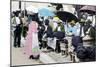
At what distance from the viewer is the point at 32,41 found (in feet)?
6.98

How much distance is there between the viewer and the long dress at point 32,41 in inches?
82.9

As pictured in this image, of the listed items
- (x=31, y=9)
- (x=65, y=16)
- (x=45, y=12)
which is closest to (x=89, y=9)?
(x=65, y=16)

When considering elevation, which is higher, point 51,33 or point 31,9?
point 31,9

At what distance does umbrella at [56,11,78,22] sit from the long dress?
295 millimetres

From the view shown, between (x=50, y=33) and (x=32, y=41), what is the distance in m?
0.22

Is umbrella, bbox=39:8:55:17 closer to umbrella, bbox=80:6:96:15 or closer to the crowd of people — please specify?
the crowd of people

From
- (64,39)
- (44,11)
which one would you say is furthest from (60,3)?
(64,39)

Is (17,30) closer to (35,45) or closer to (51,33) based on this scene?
(35,45)

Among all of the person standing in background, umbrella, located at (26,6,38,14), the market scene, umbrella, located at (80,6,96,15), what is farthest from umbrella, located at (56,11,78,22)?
the person standing in background

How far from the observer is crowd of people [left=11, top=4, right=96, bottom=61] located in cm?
207

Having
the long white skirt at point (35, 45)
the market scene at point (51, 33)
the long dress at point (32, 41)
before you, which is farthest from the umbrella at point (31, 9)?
the long white skirt at point (35, 45)

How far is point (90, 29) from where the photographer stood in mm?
2359
